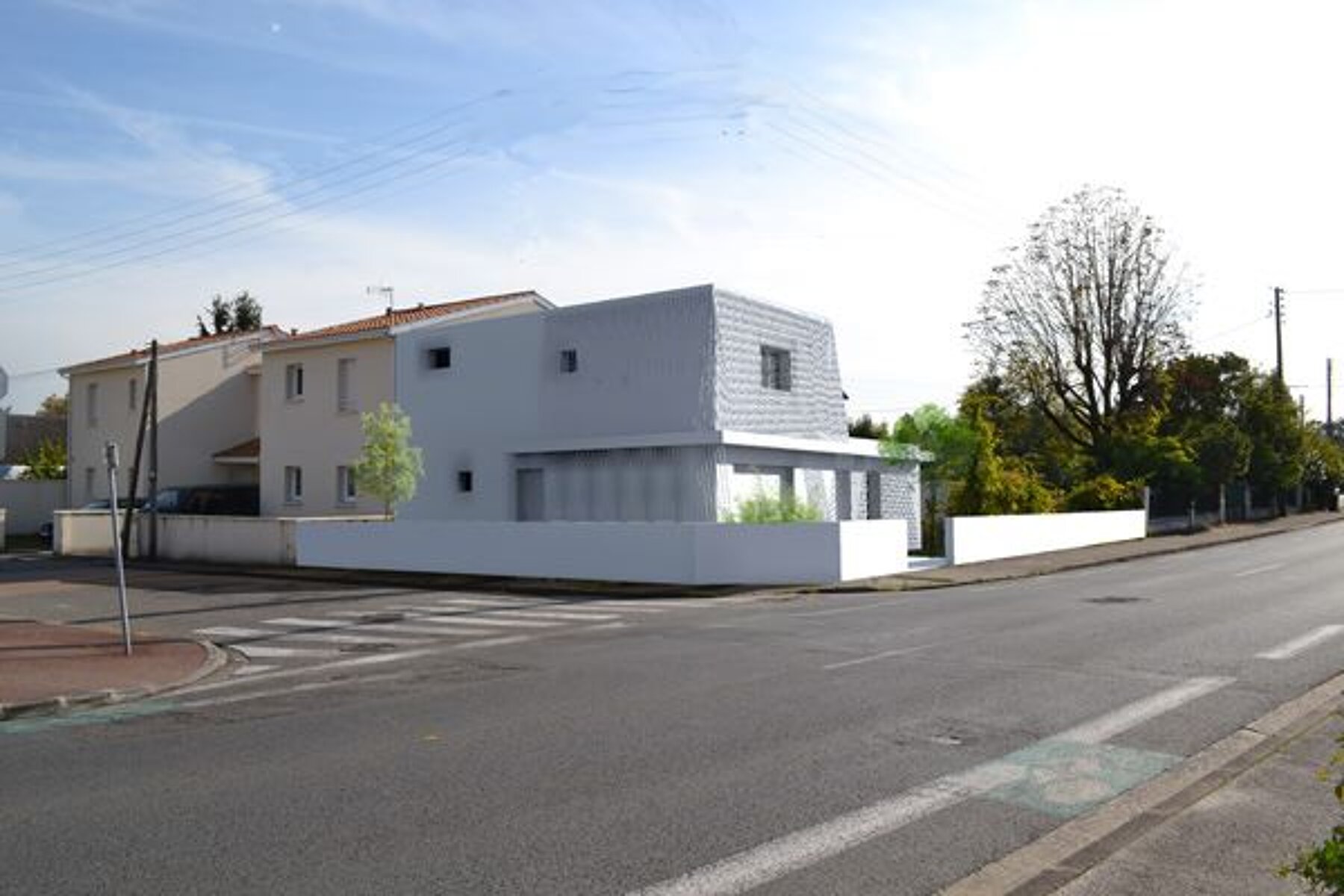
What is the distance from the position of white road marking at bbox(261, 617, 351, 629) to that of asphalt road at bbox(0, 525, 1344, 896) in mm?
1110

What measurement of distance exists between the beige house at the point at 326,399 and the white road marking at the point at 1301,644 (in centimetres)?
2360

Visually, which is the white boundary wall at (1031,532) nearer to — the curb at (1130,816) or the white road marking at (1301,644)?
the white road marking at (1301,644)

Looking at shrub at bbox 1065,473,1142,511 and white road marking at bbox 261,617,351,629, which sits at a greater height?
shrub at bbox 1065,473,1142,511

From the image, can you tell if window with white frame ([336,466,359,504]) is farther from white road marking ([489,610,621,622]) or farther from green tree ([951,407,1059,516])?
white road marking ([489,610,621,622])

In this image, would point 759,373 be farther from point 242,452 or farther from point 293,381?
point 242,452

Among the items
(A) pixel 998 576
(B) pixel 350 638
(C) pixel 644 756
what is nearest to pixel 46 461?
(B) pixel 350 638

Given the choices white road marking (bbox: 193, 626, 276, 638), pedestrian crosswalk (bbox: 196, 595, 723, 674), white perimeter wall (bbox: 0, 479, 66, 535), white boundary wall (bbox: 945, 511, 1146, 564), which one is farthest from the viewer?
white perimeter wall (bbox: 0, 479, 66, 535)

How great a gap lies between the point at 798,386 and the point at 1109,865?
2563cm

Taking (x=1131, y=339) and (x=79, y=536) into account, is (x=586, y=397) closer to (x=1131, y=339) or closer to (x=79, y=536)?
(x=79, y=536)

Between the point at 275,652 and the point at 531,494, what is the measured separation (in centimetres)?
1538

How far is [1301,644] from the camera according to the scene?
504 inches

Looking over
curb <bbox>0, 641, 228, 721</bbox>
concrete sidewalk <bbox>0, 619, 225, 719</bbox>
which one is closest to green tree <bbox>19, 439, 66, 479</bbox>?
concrete sidewalk <bbox>0, 619, 225, 719</bbox>

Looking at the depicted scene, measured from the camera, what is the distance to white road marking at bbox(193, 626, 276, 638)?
15.8 m

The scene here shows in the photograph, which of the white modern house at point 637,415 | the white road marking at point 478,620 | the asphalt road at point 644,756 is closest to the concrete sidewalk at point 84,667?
the asphalt road at point 644,756
